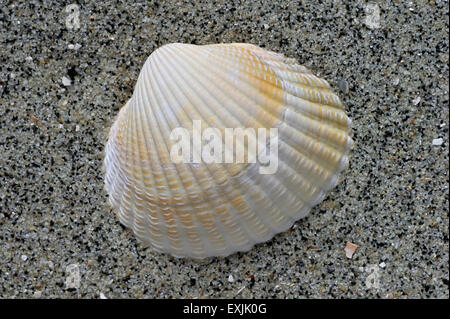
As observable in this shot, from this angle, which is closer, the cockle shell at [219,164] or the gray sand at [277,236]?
the cockle shell at [219,164]

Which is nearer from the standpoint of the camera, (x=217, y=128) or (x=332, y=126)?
(x=217, y=128)

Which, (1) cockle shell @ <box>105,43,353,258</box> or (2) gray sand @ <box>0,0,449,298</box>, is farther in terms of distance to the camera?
(2) gray sand @ <box>0,0,449,298</box>

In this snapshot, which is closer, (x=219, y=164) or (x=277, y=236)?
(x=219, y=164)

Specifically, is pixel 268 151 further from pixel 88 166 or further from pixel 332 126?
pixel 88 166
